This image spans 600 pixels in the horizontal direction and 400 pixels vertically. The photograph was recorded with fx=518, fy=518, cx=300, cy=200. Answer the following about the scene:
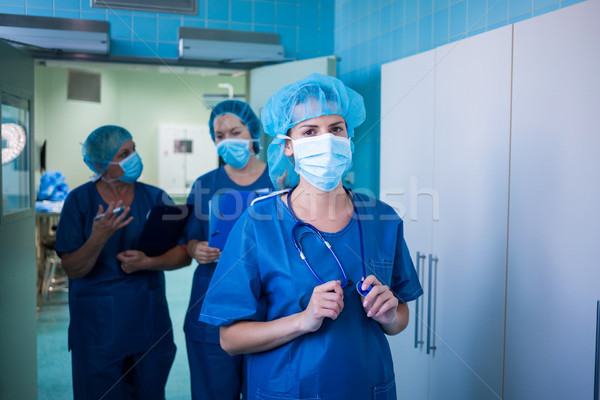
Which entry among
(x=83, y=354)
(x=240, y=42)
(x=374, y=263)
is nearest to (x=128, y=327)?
(x=83, y=354)

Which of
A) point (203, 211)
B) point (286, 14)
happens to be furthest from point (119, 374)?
point (286, 14)

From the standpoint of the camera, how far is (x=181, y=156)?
753cm

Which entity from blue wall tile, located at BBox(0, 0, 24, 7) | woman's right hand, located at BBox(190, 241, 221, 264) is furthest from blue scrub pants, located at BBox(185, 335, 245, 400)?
blue wall tile, located at BBox(0, 0, 24, 7)

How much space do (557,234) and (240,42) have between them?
2.17 m

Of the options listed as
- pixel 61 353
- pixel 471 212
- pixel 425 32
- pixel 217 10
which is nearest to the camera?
pixel 471 212

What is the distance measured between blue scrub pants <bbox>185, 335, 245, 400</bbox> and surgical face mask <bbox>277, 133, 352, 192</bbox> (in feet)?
3.15

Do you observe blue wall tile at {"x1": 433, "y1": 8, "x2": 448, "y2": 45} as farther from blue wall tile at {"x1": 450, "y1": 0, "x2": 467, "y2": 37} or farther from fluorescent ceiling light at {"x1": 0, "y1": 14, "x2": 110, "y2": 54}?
fluorescent ceiling light at {"x1": 0, "y1": 14, "x2": 110, "y2": 54}

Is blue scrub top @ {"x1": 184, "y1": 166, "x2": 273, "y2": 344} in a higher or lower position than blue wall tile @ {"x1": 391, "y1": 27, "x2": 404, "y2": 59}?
lower

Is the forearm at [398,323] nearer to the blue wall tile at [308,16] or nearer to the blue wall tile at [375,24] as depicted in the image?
the blue wall tile at [375,24]

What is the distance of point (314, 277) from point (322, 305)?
120mm

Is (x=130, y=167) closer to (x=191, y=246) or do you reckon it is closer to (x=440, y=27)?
(x=191, y=246)

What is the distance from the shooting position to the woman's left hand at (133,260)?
2.01 metres

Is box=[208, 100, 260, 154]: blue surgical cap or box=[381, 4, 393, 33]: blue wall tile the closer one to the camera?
box=[208, 100, 260, 154]: blue surgical cap

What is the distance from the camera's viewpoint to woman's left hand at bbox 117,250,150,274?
79.0 inches
